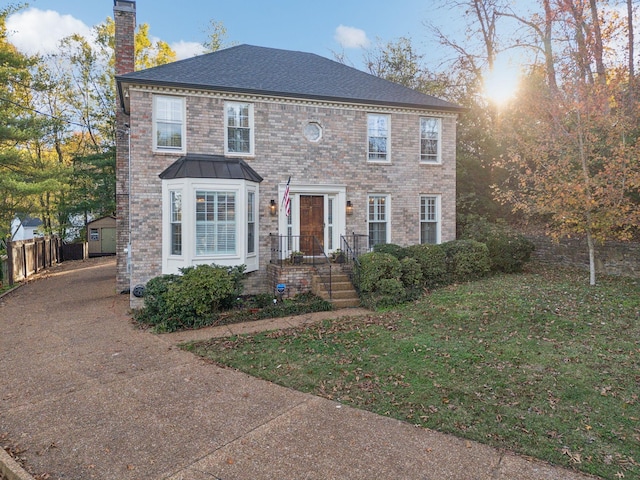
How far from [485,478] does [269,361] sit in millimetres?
3658

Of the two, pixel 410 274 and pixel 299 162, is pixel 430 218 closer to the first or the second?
pixel 410 274

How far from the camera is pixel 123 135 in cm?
1326

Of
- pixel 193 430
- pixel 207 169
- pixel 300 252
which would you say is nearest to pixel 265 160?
pixel 207 169

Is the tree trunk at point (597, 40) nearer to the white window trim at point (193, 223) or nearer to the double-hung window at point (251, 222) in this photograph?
the double-hung window at point (251, 222)

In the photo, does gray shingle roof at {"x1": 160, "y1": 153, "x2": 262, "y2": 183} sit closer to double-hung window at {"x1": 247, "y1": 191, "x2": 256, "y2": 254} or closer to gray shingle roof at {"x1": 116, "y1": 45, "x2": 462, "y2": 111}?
double-hung window at {"x1": 247, "y1": 191, "x2": 256, "y2": 254}

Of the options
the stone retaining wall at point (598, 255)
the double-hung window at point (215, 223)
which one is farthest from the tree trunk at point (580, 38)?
the double-hung window at point (215, 223)

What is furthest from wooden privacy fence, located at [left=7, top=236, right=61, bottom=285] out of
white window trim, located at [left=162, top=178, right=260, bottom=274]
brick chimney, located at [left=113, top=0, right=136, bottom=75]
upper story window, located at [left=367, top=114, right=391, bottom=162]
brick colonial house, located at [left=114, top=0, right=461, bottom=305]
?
upper story window, located at [left=367, top=114, right=391, bottom=162]

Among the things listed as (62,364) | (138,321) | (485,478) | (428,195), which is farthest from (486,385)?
(428,195)

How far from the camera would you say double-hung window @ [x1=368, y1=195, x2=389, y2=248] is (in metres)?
12.9

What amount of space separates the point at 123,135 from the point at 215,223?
5.85 metres

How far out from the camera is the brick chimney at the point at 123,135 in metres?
12.8

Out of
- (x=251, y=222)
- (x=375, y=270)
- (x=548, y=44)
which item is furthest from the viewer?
(x=548, y=44)

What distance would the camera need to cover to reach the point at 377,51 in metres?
23.0

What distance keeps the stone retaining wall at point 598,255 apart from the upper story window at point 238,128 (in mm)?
9176
